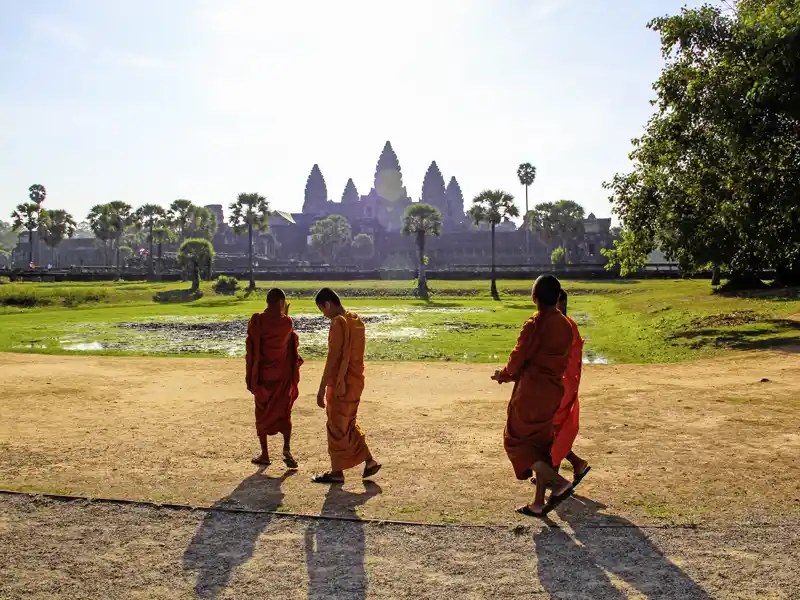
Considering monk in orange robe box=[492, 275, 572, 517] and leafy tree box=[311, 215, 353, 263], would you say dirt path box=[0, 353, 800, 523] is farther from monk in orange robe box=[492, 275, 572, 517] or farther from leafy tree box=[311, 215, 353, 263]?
leafy tree box=[311, 215, 353, 263]

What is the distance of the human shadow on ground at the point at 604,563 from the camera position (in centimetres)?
441

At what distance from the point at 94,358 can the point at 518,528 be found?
14733mm

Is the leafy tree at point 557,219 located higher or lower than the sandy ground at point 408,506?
higher

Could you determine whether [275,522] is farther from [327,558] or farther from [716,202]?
[716,202]

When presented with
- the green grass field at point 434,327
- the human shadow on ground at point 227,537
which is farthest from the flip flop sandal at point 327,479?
the green grass field at point 434,327

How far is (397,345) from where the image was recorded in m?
21.3

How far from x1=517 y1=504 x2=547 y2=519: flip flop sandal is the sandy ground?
119 millimetres

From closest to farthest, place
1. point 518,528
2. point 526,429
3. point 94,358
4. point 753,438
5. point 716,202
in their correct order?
point 518,528 < point 526,429 < point 753,438 < point 94,358 < point 716,202

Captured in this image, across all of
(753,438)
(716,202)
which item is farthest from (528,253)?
(753,438)

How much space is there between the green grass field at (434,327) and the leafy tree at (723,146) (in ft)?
7.82

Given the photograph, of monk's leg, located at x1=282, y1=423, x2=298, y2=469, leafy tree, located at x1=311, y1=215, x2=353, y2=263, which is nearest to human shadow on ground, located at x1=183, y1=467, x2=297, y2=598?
monk's leg, located at x1=282, y1=423, x2=298, y2=469

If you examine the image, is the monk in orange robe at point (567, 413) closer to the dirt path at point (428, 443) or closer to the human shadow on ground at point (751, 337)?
the dirt path at point (428, 443)

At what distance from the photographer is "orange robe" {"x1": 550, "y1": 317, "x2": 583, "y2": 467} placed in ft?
20.3

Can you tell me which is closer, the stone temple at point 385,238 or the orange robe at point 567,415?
the orange robe at point 567,415
